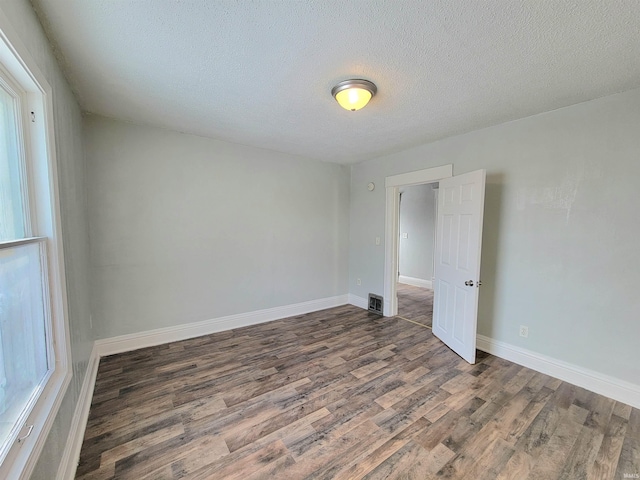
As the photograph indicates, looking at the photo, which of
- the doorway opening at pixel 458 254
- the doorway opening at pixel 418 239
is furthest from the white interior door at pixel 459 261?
the doorway opening at pixel 418 239

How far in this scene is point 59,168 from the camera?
5.20 ft

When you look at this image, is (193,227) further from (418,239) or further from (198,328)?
(418,239)

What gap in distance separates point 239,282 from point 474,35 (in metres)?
3.34

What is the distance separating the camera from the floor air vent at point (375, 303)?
162 inches

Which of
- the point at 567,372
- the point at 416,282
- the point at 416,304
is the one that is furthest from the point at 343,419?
the point at 416,282

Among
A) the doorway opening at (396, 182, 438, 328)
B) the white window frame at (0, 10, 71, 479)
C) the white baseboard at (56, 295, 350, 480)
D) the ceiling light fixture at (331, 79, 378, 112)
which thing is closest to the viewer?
the white window frame at (0, 10, 71, 479)

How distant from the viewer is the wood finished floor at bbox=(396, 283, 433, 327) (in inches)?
157

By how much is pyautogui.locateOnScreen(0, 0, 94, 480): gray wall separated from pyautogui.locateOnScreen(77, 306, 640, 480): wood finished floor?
14.9 inches

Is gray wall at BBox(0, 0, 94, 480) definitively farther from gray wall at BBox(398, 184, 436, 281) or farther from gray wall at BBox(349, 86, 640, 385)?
gray wall at BBox(398, 184, 436, 281)

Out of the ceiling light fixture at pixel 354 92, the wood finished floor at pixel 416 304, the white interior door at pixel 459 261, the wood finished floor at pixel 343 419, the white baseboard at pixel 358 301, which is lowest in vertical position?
the wood finished floor at pixel 416 304

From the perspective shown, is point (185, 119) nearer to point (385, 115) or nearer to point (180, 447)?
point (385, 115)

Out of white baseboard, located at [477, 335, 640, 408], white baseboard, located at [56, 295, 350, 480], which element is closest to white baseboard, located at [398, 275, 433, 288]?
white baseboard, located at [56, 295, 350, 480]

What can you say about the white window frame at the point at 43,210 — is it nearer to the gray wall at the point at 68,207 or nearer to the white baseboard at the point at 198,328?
the gray wall at the point at 68,207

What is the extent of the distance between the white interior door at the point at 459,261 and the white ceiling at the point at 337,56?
0.76m
